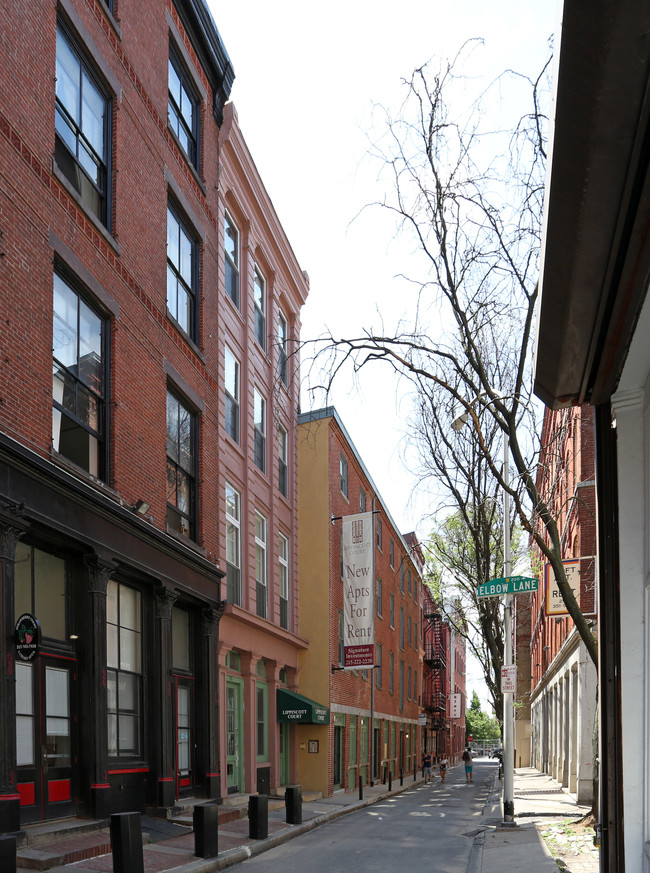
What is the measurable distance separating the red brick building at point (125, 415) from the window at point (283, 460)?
10.3 feet

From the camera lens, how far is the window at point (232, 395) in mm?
23062

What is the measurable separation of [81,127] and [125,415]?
4.74 meters

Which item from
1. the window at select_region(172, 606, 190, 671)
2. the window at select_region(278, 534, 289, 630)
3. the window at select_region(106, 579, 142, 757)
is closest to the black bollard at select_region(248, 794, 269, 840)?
the window at select_region(106, 579, 142, 757)

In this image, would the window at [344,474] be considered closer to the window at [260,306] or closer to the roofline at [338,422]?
the roofline at [338,422]

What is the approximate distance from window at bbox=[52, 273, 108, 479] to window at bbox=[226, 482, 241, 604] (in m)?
7.61

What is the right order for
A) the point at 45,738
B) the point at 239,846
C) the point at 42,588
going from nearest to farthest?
the point at 45,738 < the point at 42,588 < the point at 239,846

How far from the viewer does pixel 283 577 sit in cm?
2811

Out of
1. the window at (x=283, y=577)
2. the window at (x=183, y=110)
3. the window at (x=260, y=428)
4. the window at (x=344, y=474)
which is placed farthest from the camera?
the window at (x=344, y=474)

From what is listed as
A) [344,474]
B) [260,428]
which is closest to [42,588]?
[260,428]

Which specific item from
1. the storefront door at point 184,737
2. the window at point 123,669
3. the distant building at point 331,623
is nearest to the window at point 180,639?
the storefront door at point 184,737

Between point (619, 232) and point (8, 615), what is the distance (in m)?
9.87

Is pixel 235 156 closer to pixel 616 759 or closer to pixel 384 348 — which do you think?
pixel 384 348

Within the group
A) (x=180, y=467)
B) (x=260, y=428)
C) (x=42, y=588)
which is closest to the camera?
(x=42, y=588)

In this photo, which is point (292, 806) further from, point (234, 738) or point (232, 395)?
point (232, 395)
